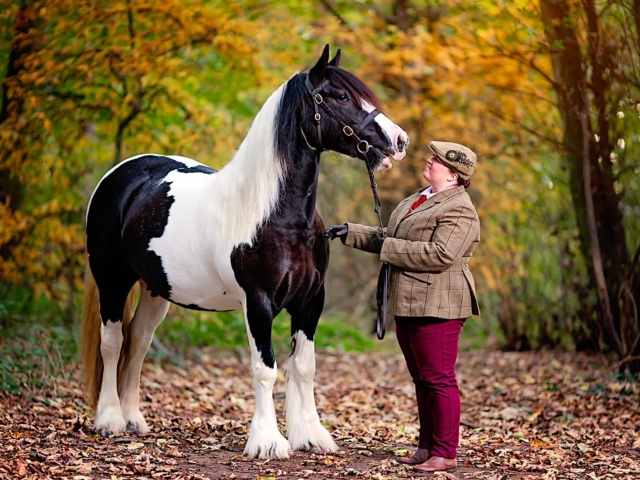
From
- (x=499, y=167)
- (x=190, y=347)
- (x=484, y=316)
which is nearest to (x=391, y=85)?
(x=499, y=167)

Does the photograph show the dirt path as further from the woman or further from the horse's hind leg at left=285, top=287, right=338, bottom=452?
the woman

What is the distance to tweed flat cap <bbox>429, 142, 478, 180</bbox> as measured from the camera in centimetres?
368

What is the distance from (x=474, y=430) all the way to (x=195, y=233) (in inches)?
95.4

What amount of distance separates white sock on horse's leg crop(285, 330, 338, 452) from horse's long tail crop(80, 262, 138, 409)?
4.45ft

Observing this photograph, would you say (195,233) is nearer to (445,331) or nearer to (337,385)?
(445,331)

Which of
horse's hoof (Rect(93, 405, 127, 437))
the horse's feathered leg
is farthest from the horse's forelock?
horse's hoof (Rect(93, 405, 127, 437))

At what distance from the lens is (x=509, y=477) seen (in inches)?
147

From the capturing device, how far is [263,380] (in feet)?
12.9

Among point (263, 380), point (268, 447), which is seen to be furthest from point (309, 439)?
point (263, 380)

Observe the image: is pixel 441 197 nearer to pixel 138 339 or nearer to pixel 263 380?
pixel 263 380

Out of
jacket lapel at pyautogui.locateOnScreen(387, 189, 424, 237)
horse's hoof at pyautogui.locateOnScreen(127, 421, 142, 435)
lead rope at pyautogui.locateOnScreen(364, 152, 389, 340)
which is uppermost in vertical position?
jacket lapel at pyautogui.locateOnScreen(387, 189, 424, 237)

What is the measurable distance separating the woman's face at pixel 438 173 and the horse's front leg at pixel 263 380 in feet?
3.40

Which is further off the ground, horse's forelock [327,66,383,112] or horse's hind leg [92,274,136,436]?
horse's forelock [327,66,383,112]

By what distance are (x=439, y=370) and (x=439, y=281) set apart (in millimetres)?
432
